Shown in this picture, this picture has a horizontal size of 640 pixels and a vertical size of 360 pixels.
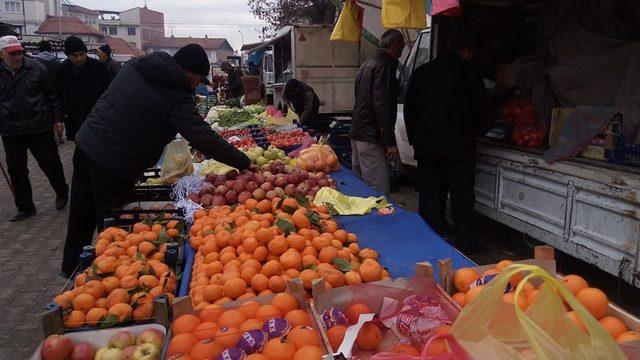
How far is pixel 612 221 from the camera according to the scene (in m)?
3.63

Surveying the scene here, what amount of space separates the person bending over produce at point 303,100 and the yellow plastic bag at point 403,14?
4.04 meters

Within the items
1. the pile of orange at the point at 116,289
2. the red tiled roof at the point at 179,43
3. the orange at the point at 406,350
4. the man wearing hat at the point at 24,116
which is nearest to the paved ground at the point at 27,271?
the man wearing hat at the point at 24,116

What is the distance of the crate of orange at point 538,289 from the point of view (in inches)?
67.9

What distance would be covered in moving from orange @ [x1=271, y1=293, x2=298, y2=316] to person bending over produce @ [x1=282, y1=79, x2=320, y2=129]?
6712mm

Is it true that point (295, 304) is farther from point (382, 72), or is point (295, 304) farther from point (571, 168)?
point (382, 72)

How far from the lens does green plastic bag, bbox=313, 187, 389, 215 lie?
11.8 ft

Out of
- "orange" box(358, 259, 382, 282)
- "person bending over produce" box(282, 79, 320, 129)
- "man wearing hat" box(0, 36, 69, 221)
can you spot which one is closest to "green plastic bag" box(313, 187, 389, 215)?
"orange" box(358, 259, 382, 282)

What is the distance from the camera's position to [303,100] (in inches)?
349

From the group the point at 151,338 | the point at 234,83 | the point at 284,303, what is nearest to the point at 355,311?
the point at 284,303

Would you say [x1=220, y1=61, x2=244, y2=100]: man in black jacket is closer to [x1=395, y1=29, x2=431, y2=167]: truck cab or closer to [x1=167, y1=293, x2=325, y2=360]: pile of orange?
[x1=395, y1=29, x2=431, y2=167]: truck cab

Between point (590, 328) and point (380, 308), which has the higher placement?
point (590, 328)

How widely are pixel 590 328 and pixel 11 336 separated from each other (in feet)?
12.6

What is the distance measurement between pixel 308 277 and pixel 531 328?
3.77 feet

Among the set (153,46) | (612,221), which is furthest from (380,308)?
(153,46)
